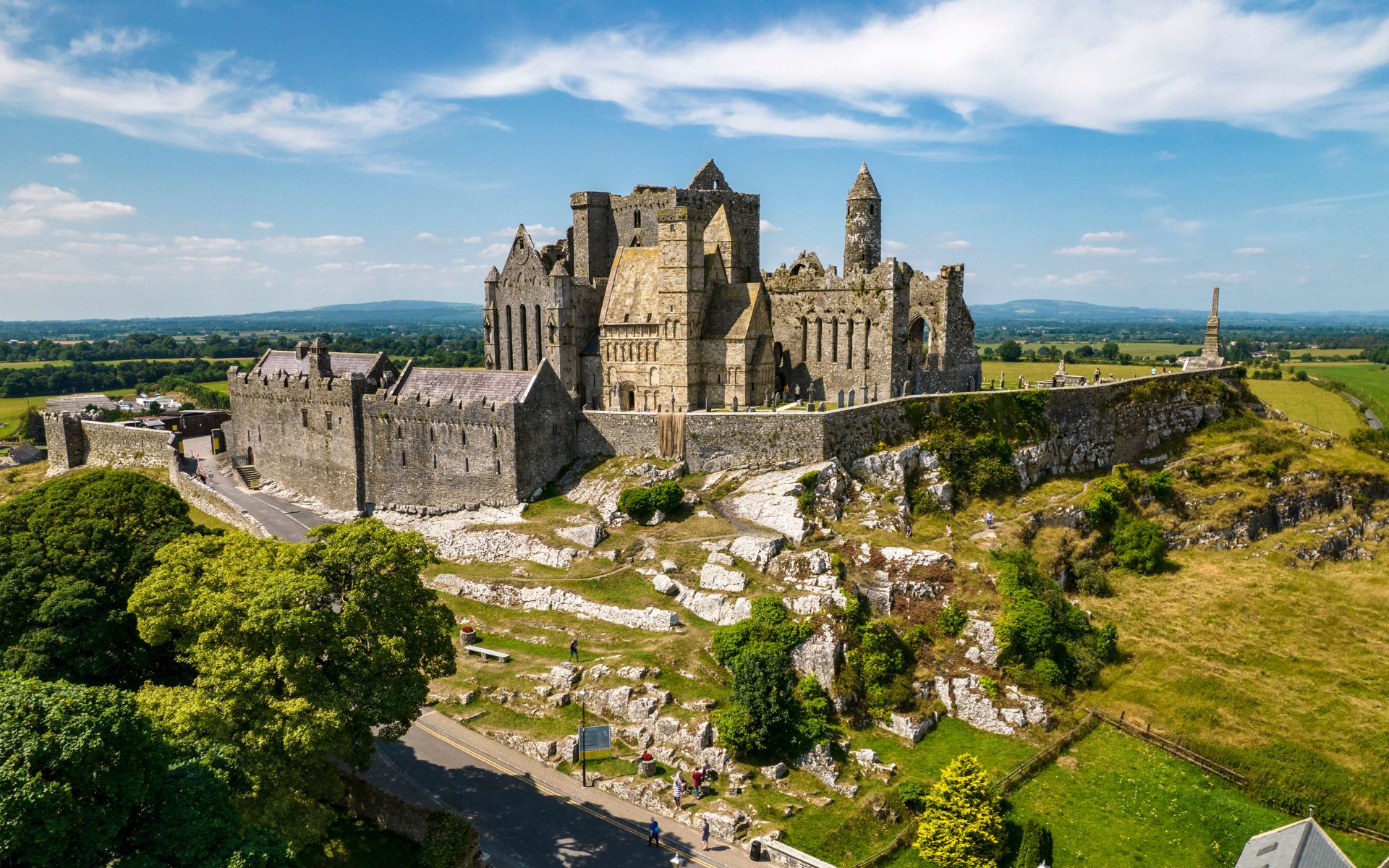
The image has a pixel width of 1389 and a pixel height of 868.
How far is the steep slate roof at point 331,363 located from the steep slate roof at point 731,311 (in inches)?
918

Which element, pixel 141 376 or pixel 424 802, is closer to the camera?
pixel 424 802

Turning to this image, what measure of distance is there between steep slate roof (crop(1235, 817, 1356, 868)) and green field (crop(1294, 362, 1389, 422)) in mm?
88178

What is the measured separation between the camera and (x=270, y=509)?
6084cm

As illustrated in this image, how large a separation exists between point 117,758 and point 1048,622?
123 ft

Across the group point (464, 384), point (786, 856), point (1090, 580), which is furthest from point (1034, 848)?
point (464, 384)

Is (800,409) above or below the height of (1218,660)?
above

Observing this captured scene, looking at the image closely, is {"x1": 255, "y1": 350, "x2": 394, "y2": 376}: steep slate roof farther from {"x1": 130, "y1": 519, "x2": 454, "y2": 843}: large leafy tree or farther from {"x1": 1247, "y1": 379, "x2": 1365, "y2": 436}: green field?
{"x1": 1247, "y1": 379, "x2": 1365, "y2": 436}: green field

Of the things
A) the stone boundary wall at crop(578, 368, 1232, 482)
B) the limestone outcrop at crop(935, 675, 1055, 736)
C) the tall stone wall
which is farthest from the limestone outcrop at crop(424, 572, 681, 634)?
the tall stone wall

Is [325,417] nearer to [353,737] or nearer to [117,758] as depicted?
[353,737]

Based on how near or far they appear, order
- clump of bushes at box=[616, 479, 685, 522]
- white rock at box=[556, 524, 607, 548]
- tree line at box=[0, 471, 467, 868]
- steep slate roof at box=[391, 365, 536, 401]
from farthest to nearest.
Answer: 1. steep slate roof at box=[391, 365, 536, 401]
2. clump of bushes at box=[616, 479, 685, 522]
3. white rock at box=[556, 524, 607, 548]
4. tree line at box=[0, 471, 467, 868]

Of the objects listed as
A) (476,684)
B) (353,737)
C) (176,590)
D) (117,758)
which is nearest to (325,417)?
(476,684)

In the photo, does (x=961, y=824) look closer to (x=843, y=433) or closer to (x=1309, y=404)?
(x=843, y=433)

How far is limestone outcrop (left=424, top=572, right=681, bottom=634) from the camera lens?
44.3 m

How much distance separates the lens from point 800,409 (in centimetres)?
5694
